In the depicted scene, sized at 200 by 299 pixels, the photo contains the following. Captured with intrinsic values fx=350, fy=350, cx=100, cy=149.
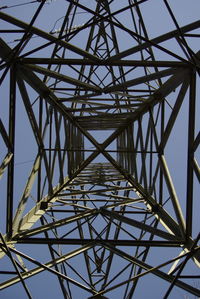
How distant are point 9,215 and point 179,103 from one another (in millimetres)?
5497

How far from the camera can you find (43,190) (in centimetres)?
1227

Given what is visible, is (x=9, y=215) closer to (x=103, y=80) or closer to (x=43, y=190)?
(x=43, y=190)

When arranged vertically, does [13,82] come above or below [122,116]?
below

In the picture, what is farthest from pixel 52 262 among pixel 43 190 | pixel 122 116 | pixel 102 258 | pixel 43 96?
pixel 122 116

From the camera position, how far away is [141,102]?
1442 centimetres

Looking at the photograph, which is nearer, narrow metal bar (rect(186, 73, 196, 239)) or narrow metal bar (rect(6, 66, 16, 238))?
narrow metal bar (rect(186, 73, 196, 239))

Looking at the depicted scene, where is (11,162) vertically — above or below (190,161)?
above

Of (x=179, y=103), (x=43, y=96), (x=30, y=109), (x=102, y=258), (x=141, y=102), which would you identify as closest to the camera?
(x=179, y=103)

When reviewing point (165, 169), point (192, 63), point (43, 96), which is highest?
point (43, 96)

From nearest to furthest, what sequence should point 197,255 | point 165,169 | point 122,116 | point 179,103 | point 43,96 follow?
point 197,255, point 179,103, point 165,169, point 43,96, point 122,116

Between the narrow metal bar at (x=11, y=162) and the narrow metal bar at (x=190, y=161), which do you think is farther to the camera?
the narrow metal bar at (x=11, y=162)

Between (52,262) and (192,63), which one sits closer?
(52,262)

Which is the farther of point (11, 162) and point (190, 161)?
point (11, 162)

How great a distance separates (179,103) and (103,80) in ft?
24.2
